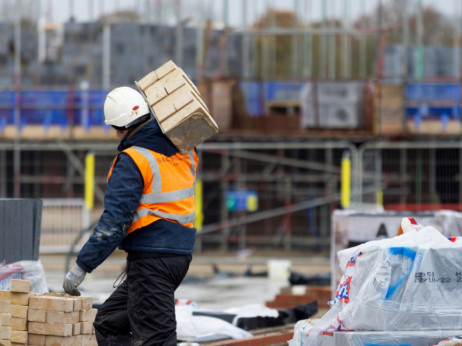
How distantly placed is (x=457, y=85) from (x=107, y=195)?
14.3 meters

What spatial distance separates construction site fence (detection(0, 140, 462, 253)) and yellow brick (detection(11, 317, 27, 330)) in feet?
38.9

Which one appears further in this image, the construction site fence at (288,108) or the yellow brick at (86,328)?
the construction site fence at (288,108)

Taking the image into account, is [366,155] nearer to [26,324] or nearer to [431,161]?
[431,161]

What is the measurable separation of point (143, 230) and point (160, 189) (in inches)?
10.3

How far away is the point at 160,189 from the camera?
5578 mm

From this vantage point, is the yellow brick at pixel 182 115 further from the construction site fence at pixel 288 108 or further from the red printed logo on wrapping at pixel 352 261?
the construction site fence at pixel 288 108

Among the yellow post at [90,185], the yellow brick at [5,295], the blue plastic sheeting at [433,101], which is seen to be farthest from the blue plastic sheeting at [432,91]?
the yellow brick at [5,295]

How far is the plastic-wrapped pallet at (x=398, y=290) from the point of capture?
560 cm

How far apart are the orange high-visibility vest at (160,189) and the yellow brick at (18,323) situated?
3.46 feet

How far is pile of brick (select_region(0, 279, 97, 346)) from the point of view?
5969 mm

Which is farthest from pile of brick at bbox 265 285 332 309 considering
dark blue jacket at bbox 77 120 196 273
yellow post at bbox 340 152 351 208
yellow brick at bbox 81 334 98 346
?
yellow post at bbox 340 152 351 208

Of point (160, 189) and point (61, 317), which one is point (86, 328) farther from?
point (160, 189)

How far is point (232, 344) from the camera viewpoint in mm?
7574

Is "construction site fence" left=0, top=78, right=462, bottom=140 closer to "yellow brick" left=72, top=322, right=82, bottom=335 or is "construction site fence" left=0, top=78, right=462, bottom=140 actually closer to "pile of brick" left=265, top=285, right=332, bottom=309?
"pile of brick" left=265, top=285, right=332, bottom=309
